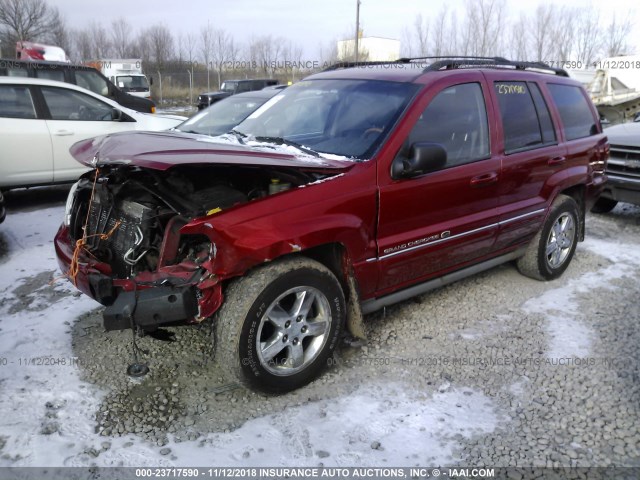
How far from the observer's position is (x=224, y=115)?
7.40m

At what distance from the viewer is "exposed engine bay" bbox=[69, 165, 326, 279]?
307 centimetres

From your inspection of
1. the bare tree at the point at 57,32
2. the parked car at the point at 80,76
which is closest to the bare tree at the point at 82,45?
the bare tree at the point at 57,32

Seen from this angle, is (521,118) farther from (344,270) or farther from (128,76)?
(128,76)

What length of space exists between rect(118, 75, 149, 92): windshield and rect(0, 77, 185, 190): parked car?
19.4 metres

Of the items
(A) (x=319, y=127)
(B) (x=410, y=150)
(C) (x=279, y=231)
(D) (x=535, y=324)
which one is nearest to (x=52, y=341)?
(C) (x=279, y=231)

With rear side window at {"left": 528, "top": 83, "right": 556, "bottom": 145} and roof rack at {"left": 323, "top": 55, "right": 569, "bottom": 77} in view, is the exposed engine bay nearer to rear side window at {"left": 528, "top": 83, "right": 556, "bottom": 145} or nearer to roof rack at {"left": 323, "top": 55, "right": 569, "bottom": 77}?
roof rack at {"left": 323, "top": 55, "right": 569, "bottom": 77}

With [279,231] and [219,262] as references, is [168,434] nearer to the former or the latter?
[219,262]

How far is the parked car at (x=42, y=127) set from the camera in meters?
7.00

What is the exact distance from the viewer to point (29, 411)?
2951 mm

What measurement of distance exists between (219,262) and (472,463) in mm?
1635

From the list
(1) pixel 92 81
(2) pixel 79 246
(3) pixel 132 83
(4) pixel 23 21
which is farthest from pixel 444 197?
(4) pixel 23 21

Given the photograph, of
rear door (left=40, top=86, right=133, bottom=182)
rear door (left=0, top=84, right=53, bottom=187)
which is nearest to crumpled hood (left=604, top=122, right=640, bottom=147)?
rear door (left=40, top=86, right=133, bottom=182)

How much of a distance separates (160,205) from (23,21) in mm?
43112

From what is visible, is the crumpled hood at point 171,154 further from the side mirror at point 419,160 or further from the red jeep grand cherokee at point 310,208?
the side mirror at point 419,160
